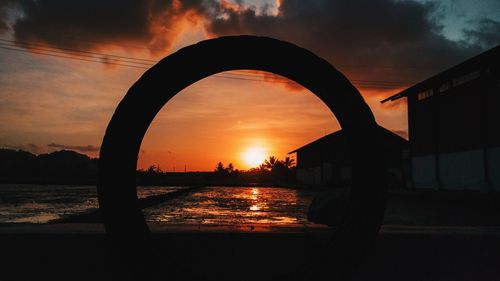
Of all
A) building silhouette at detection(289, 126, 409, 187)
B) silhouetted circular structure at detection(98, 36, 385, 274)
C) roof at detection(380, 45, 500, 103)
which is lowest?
silhouetted circular structure at detection(98, 36, 385, 274)

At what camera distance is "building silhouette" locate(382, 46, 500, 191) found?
23.4 metres

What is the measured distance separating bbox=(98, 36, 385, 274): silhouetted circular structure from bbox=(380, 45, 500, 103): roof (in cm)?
2186

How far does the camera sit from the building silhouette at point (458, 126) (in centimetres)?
2339

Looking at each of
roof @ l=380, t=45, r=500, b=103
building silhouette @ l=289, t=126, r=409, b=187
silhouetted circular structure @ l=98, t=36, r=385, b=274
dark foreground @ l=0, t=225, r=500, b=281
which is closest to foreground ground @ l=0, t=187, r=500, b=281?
dark foreground @ l=0, t=225, r=500, b=281

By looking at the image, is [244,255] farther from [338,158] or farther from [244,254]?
[338,158]

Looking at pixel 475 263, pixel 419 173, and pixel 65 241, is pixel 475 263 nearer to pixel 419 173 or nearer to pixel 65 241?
pixel 65 241

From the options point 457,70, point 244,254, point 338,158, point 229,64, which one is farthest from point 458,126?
point 229,64

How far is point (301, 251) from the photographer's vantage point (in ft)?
11.5

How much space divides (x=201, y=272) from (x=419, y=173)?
97.5 feet

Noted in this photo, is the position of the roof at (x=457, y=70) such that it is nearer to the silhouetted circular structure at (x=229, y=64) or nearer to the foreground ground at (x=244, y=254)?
the foreground ground at (x=244, y=254)

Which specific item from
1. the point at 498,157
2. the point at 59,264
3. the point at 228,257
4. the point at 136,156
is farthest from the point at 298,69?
the point at 498,157

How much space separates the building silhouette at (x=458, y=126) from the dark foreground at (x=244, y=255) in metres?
21.3

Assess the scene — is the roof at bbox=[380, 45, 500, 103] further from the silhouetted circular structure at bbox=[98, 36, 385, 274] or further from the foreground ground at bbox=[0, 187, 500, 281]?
the silhouetted circular structure at bbox=[98, 36, 385, 274]

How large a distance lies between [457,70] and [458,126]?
3212mm
